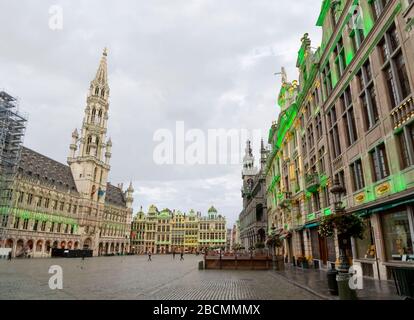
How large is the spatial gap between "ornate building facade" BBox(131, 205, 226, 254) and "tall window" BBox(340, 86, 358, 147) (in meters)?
113

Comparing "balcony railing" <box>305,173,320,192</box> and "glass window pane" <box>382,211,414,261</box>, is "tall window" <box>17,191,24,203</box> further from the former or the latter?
"glass window pane" <box>382,211,414,261</box>

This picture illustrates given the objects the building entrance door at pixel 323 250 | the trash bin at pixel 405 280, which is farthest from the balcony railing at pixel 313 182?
the trash bin at pixel 405 280

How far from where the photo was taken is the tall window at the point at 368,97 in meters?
16.7

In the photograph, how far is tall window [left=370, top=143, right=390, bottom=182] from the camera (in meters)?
15.7

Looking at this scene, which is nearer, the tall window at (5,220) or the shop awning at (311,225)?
the shop awning at (311,225)

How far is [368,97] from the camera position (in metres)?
17.0

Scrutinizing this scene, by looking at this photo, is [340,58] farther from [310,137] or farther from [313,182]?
[313,182]

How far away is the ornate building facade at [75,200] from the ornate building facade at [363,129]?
193 ft

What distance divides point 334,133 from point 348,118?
2.80 metres

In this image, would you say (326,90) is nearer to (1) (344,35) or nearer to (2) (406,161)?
(1) (344,35)

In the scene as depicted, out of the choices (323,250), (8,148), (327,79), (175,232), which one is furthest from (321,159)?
(175,232)

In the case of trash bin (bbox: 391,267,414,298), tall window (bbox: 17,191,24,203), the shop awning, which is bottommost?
trash bin (bbox: 391,267,414,298)

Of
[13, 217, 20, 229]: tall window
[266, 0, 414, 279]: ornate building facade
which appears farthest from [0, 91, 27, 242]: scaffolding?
[266, 0, 414, 279]: ornate building facade

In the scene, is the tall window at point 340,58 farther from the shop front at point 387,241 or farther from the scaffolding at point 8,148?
the scaffolding at point 8,148
